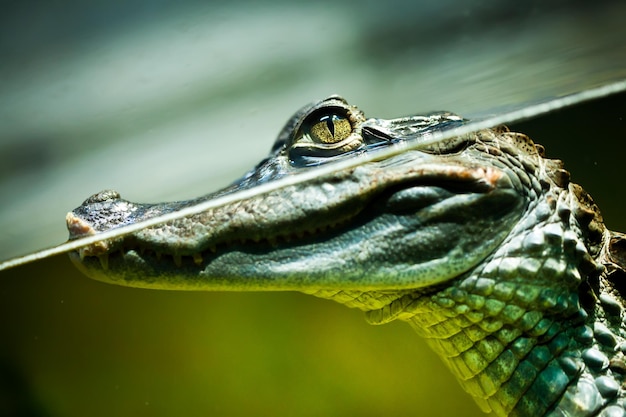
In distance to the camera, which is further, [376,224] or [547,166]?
[547,166]

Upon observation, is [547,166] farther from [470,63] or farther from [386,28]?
[386,28]

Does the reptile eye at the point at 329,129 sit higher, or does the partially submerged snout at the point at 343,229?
the reptile eye at the point at 329,129

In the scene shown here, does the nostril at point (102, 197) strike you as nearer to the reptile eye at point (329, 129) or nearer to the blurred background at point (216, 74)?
the blurred background at point (216, 74)

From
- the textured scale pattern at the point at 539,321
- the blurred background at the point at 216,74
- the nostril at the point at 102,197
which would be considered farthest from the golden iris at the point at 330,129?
the nostril at the point at 102,197

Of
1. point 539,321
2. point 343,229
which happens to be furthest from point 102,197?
point 539,321

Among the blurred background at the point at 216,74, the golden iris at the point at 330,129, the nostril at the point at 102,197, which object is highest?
the blurred background at the point at 216,74

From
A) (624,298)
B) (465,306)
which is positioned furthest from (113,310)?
(624,298)

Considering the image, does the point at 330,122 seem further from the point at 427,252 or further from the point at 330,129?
the point at 427,252
